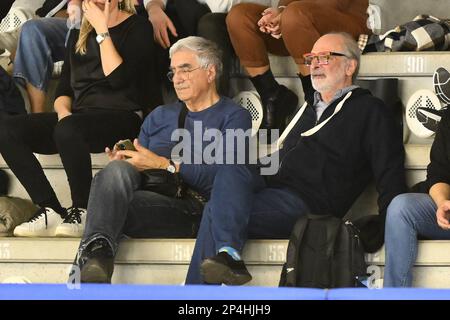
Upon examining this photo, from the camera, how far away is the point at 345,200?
14.4 ft

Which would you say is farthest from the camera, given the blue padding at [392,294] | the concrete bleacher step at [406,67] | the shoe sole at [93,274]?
the concrete bleacher step at [406,67]

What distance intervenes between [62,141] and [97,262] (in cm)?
59

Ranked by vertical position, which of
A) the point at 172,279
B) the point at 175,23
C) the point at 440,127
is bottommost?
the point at 172,279

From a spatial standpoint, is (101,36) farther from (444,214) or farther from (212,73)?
(444,214)

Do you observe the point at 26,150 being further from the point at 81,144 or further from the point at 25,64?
the point at 25,64

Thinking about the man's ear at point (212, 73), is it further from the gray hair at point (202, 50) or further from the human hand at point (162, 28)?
the human hand at point (162, 28)

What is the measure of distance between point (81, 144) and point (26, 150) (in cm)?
23

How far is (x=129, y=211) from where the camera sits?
443 centimetres

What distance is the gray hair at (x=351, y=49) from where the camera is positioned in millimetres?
4574

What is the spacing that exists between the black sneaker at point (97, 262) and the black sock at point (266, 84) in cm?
98

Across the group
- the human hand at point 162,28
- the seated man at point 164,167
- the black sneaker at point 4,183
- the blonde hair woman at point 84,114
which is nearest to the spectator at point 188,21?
the human hand at point 162,28

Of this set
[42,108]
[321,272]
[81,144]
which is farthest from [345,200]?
[42,108]

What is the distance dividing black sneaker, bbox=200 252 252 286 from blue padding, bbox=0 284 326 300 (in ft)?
2.21
